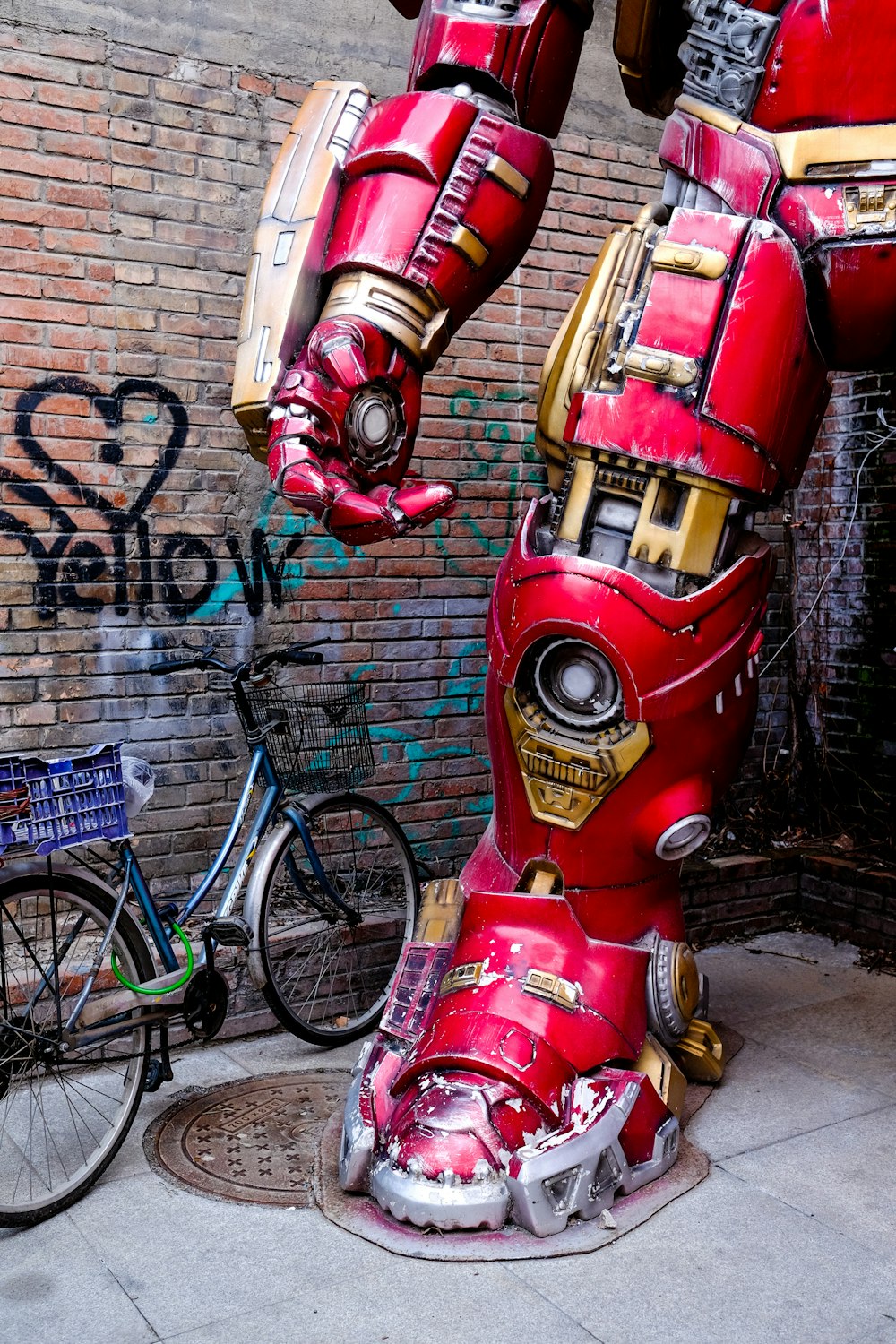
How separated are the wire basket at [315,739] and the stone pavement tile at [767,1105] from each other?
150 cm

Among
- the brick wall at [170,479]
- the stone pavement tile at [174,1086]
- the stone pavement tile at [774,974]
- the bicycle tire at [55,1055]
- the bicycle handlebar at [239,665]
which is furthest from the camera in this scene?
the stone pavement tile at [774,974]

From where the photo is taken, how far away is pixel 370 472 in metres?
2.83

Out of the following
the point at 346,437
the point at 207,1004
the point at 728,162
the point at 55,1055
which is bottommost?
the point at 207,1004

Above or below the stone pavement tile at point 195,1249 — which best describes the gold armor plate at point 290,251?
above

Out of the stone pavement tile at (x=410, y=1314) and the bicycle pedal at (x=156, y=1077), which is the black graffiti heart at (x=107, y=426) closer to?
the bicycle pedal at (x=156, y=1077)

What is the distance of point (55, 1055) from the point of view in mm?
2951

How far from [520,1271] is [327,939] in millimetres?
1631

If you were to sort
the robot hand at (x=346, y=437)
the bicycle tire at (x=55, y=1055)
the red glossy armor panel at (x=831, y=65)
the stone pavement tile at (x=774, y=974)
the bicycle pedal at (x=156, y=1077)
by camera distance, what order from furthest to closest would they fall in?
the stone pavement tile at (x=774, y=974) < the bicycle pedal at (x=156, y=1077) < the bicycle tire at (x=55, y=1055) < the red glossy armor panel at (x=831, y=65) < the robot hand at (x=346, y=437)

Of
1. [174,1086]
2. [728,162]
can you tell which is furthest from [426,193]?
[174,1086]

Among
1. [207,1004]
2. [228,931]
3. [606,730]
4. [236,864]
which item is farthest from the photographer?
[236,864]

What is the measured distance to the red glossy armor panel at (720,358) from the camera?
2.82 meters

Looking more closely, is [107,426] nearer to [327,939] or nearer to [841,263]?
[327,939]

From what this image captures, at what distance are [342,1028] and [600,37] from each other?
4.06 metres

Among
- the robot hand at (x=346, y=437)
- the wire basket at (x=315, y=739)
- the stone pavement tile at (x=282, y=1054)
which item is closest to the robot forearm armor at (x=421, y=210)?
the robot hand at (x=346, y=437)
